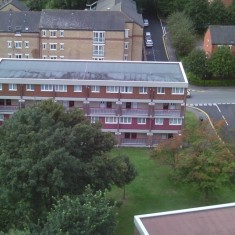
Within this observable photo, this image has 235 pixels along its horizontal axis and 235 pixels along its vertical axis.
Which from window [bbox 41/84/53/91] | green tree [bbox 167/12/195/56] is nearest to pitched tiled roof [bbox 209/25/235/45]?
green tree [bbox 167/12/195/56]

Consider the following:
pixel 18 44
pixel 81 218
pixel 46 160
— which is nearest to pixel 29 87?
pixel 46 160

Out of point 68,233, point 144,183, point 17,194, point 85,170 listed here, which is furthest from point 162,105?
point 68,233

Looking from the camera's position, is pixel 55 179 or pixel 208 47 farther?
pixel 208 47

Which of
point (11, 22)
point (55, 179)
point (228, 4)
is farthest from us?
point (228, 4)

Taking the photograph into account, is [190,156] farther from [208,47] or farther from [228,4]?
[228,4]

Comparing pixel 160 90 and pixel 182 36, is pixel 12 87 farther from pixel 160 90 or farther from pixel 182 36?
pixel 182 36
